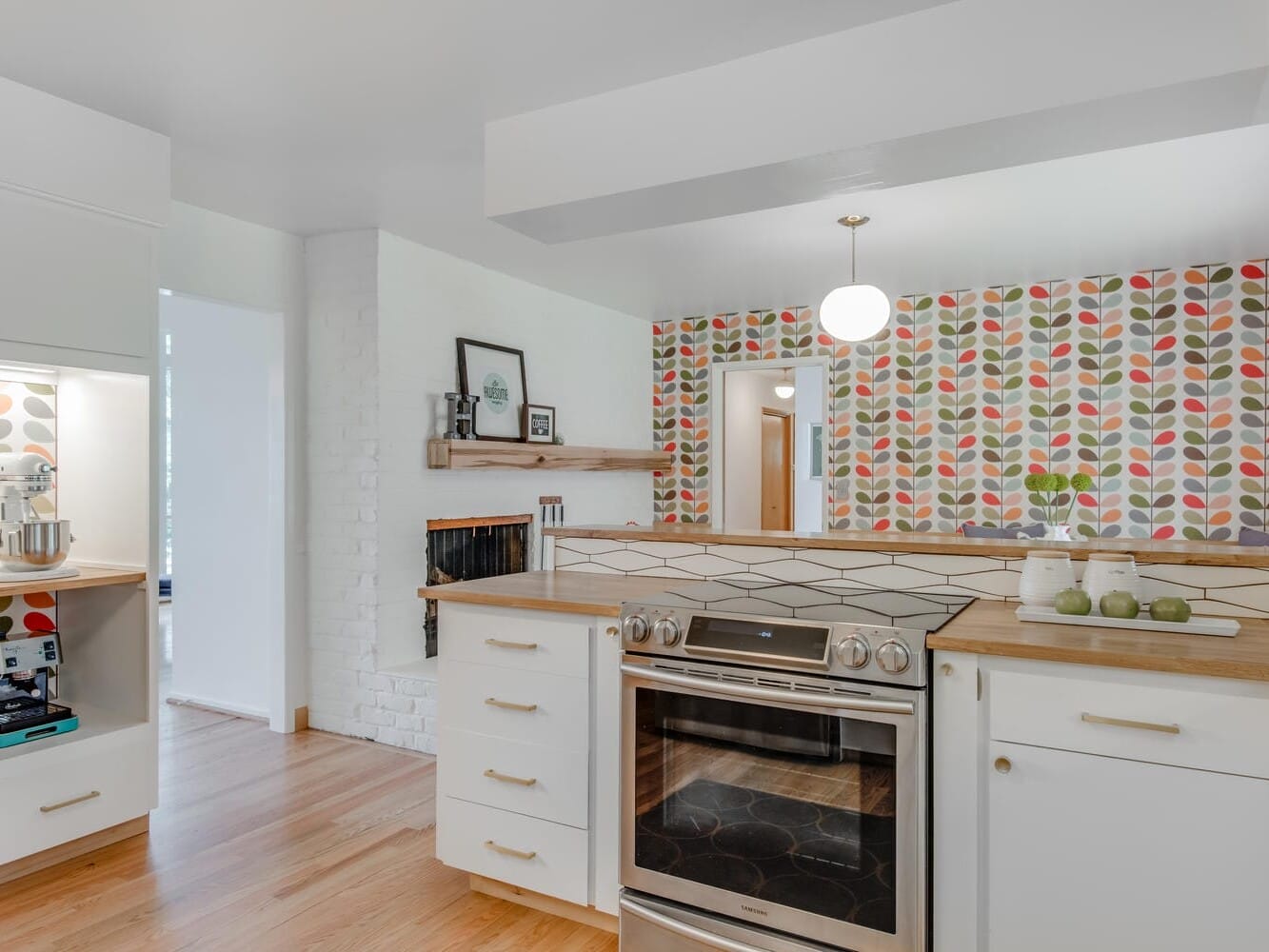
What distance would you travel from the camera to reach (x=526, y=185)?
9.07 feet

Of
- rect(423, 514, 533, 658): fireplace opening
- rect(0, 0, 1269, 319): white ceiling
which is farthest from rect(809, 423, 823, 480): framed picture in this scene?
rect(423, 514, 533, 658): fireplace opening

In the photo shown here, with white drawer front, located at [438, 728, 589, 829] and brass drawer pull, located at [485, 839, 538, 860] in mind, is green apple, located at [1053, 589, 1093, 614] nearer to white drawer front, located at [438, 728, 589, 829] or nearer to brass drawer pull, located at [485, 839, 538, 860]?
white drawer front, located at [438, 728, 589, 829]

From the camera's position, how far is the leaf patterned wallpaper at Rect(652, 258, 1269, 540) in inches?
189

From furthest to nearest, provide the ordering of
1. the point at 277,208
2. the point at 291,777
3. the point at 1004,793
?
the point at 277,208 < the point at 291,777 < the point at 1004,793

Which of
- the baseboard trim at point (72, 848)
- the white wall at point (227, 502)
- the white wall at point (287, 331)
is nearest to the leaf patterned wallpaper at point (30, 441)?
the baseboard trim at point (72, 848)

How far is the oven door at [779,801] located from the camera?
182 centimetres

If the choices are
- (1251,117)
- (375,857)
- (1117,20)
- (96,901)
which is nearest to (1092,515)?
(1251,117)

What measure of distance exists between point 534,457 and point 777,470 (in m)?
4.47

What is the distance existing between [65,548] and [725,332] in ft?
14.8

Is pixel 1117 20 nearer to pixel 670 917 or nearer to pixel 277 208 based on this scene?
pixel 670 917

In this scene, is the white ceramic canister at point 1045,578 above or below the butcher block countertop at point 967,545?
below

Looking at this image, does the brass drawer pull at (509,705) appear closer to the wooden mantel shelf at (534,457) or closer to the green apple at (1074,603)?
the green apple at (1074,603)

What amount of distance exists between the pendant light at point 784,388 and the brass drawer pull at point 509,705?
237 inches

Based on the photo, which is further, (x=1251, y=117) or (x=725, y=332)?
(x=725, y=332)
